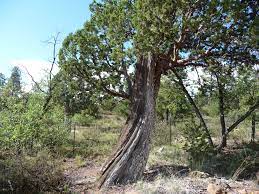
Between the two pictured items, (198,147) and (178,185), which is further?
(198,147)

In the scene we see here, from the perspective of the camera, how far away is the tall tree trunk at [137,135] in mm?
8492

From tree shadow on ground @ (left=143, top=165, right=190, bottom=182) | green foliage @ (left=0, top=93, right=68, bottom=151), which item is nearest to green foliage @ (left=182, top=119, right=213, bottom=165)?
tree shadow on ground @ (left=143, top=165, right=190, bottom=182)

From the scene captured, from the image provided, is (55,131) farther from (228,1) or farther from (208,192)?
(228,1)

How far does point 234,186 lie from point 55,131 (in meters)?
6.89

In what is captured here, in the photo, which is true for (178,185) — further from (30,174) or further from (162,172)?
(30,174)

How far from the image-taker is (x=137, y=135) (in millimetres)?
8805

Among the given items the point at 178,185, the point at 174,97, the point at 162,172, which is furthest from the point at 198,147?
the point at 178,185

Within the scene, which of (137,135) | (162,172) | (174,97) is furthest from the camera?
(174,97)

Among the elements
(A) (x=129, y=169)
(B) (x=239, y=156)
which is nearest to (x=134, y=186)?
(A) (x=129, y=169)

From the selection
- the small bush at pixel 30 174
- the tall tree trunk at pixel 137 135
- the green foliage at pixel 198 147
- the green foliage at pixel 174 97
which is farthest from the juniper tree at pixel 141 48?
the green foliage at pixel 174 97

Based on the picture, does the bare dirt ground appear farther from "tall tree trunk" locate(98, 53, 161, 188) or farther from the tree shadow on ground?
"tall tree trunk" locate(98, 53, 161, 188)

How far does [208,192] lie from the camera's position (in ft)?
22.8

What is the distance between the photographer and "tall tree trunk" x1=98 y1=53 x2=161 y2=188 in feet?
27.9

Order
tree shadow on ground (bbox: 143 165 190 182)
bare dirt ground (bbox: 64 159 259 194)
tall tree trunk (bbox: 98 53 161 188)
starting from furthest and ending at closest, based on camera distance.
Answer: tree shadow on ground (bbox: 143 165 190 182)
tall tree trunk (bbox: 98 53 161 188)
bare dirt ground (bbox: 64 159 259 194)
